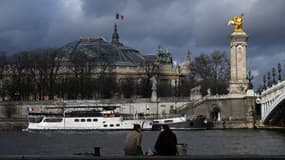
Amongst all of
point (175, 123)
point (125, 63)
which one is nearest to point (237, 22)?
point (175, 123)

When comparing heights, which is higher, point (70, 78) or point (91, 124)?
point (70, 78)

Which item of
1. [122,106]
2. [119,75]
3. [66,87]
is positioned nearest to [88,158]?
[122,106]

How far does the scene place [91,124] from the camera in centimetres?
7450

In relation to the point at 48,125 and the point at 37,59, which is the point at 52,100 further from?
the point at 48,125

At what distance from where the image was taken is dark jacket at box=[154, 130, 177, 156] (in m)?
15.5

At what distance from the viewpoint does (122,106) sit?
9006 centimetres

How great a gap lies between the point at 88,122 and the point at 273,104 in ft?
80.1

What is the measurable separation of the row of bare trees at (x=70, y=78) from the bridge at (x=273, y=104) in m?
27.6

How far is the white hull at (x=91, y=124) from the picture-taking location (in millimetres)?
74375

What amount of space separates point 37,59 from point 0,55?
630 cm

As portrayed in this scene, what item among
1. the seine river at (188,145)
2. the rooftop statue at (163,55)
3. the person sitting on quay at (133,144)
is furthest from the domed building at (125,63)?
the person sitting on quay at (133,144)

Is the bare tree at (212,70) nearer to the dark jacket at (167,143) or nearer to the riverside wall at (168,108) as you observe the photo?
the riverside wall at (168,108)

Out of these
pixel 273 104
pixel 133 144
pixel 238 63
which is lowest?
pixel 133 144

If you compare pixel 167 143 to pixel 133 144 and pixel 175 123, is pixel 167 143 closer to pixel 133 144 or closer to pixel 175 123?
pixel 133 144
